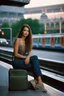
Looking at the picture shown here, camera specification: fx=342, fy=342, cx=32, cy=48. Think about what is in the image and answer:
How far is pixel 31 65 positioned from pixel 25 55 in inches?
6.4

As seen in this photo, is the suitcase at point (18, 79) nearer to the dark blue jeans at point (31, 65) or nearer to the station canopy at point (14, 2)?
the dark blue jeans at point (31, 65)

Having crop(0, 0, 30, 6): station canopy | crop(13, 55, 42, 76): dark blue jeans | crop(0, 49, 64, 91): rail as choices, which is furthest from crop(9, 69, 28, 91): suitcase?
crop(0, 0, 30, 6): station canopy

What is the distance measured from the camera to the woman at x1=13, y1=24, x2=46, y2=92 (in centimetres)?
396

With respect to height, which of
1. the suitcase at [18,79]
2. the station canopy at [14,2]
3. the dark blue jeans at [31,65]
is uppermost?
the station canopy at [14,2]

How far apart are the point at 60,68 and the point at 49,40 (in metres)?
6.54

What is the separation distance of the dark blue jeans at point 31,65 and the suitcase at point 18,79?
0.24 feet

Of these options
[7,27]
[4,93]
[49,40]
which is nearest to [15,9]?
[7,27]

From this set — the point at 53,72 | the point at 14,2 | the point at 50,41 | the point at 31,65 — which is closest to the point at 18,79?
the point at 31,65

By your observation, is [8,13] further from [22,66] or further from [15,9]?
[22,66]

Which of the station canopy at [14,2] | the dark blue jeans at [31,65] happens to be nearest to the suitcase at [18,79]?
the dark blue jeans at [31,65]

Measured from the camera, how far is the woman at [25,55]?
396cm

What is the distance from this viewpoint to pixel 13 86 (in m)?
3.99

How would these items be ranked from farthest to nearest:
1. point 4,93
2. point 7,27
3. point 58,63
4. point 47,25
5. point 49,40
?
point 49,40, point 58,63, point 7,27, point 47,25, point 4,93

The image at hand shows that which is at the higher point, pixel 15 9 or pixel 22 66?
pixel 15 9
